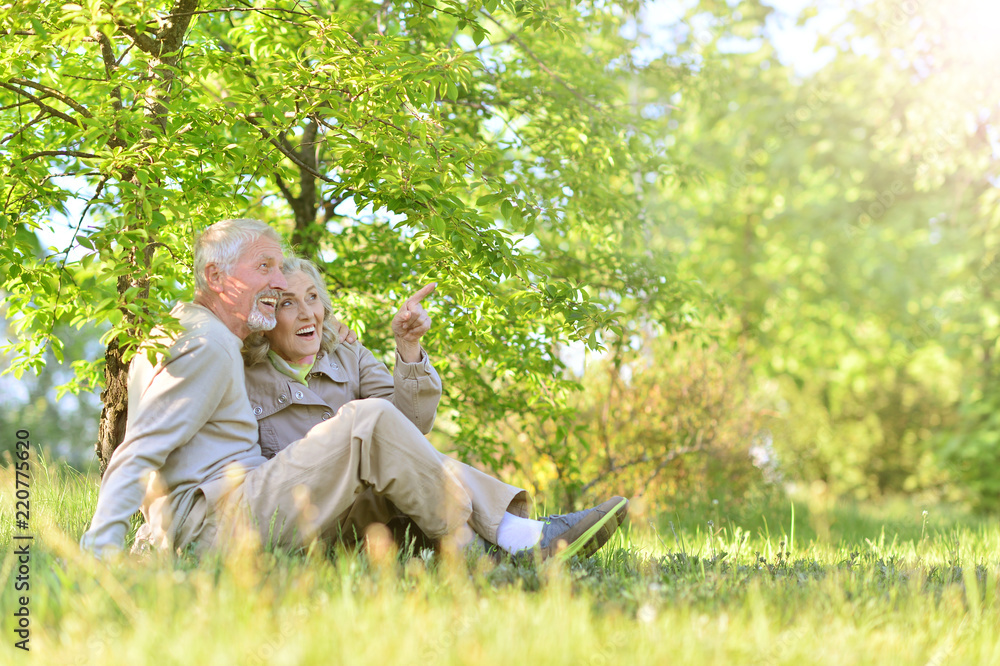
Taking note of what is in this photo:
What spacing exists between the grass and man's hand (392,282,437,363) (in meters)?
0.91

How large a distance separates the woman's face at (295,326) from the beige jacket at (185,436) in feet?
1.17

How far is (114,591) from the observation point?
2.12 m

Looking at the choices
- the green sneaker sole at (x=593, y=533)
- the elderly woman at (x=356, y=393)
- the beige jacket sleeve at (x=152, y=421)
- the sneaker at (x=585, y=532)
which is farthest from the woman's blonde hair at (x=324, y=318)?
the green sneaker sole at (x=593, y=533)

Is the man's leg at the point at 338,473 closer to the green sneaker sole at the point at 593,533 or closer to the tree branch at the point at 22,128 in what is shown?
the green sneaker sole at the point at 593,533

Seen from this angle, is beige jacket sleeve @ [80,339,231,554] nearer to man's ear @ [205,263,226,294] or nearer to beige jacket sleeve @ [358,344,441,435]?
man's ear @ [205,263,226,294]

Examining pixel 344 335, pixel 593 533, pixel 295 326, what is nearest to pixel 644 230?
pixel 344 335

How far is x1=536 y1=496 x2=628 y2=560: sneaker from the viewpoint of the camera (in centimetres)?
287

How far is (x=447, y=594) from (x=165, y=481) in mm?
1222

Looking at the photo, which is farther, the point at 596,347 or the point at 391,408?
the point at 596,347

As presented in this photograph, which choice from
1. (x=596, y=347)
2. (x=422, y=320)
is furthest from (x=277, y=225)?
(x=596, y=347)

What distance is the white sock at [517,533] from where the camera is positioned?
9.80ft

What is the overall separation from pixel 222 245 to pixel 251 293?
234 millimetres

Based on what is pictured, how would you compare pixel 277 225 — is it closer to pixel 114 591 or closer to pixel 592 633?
pixel 114 591

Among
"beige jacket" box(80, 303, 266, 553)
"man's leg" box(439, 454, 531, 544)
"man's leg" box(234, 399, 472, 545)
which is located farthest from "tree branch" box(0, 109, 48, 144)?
"man's leg" box(439, 454, 531, 544)
